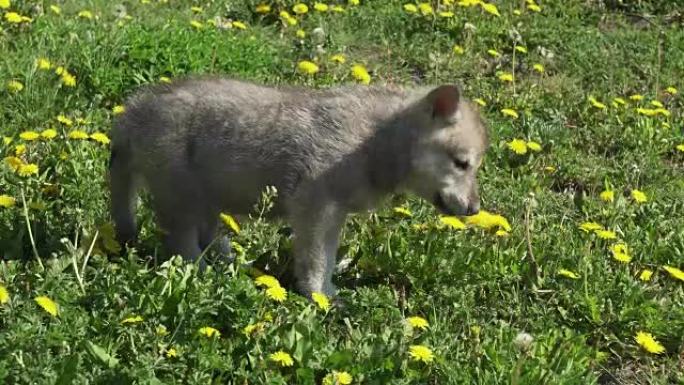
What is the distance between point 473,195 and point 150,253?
70.6 inches

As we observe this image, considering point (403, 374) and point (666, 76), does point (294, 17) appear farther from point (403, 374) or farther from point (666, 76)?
point (403, 374)

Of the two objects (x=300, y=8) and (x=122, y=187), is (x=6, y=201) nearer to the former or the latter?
(x=122, y=187)

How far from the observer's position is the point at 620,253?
623 cm

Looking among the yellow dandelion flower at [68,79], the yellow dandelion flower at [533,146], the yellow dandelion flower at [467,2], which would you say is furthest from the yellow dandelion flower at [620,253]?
the yellow dandelion flower at [467,2]

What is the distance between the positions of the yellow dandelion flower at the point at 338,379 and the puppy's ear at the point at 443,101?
66.2 inches

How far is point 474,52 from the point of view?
35.0ft

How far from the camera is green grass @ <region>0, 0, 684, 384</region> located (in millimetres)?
4953

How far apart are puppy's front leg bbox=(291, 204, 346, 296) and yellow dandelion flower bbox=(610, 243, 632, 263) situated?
5.08ft

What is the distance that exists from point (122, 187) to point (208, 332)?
1.56 meters

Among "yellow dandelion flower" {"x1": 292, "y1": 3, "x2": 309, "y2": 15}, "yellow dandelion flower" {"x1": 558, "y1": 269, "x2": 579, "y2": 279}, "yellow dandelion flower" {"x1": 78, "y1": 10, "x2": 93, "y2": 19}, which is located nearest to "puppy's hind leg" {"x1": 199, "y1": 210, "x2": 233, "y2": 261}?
"yellow dandelion flower" {"x1": 558, "y1": 269, "x2": 579, "y2": 279}

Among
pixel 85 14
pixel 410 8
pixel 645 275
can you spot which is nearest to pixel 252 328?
pixel 645 275

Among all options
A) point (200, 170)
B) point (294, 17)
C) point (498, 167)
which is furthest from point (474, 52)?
point (200, 170)

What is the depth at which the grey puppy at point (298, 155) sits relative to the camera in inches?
228

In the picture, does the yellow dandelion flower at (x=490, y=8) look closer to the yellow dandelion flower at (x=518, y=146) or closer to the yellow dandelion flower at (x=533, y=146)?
the yellow dandelion flower at (x=533, y=146)
